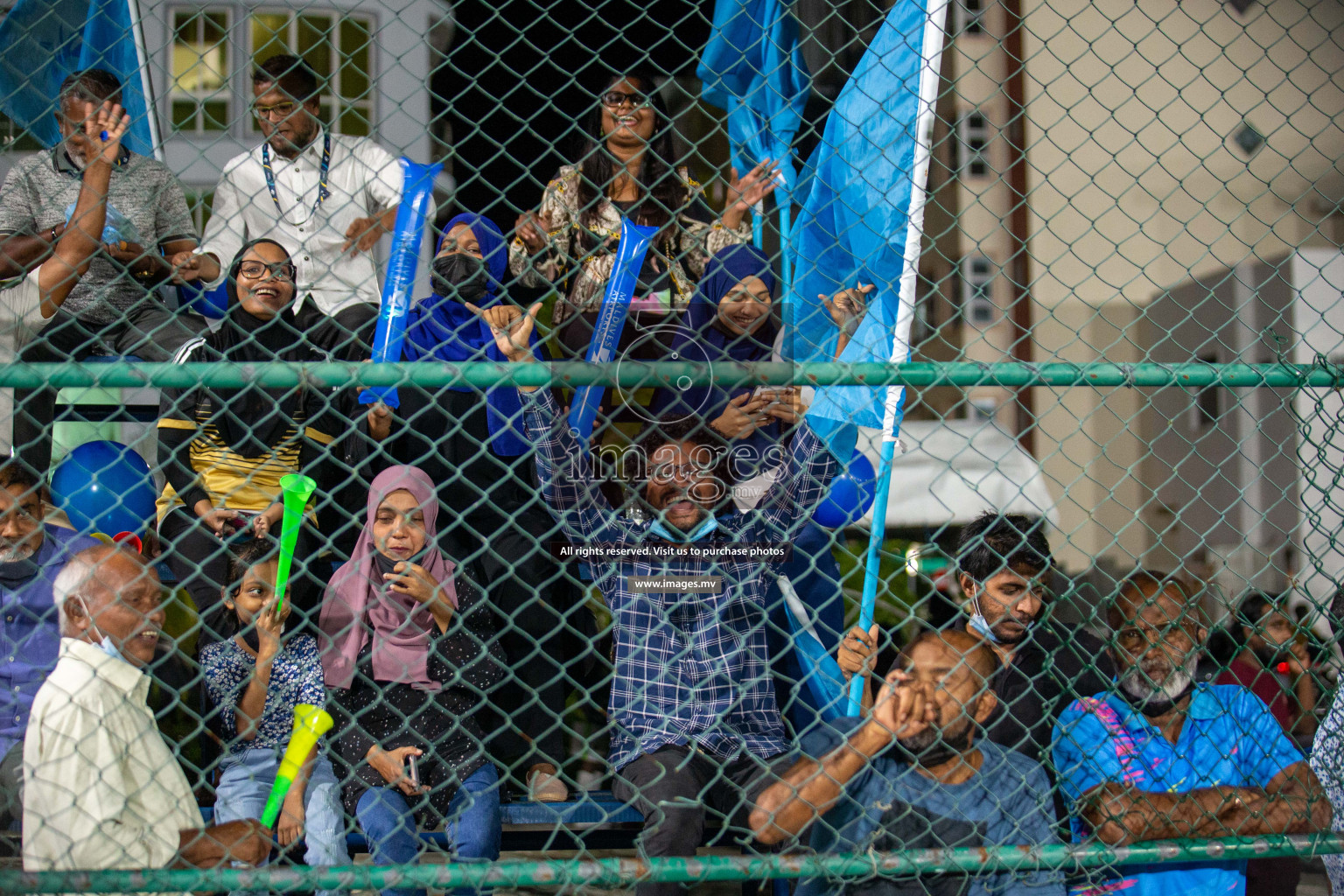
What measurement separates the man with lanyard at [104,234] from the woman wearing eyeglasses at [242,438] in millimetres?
291

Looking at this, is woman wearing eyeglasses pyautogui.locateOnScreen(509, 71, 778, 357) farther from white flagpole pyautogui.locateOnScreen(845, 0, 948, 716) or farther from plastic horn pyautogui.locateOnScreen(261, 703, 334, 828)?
plastic horn pyautogui.locateOnScreen(261, 703, 334, 828)

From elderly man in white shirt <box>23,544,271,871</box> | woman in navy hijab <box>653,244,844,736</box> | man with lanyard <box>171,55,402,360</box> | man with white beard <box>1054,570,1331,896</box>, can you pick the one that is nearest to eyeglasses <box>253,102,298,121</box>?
man with lanyard <box>171,55,402,360</box>

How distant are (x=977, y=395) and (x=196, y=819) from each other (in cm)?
1133

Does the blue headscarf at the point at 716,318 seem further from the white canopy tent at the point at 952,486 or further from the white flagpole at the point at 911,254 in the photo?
the white canopy tent at the point at 952,486

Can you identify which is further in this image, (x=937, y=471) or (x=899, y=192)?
(x=937, y=471)

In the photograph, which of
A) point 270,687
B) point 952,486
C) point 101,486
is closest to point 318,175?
point 101,486

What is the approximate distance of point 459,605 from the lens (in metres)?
3.54

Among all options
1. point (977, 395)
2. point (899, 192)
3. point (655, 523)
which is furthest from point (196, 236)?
point (977, 395)

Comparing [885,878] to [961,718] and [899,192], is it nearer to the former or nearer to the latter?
[961,718]

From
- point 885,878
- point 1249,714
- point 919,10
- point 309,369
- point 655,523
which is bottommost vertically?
point 885,878

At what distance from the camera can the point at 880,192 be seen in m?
3.24

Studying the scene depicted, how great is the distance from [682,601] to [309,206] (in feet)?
7.54

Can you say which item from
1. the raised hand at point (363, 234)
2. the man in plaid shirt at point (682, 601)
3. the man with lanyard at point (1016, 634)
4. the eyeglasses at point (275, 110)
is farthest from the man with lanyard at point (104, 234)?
the man with lanyard at point (1016, 634)

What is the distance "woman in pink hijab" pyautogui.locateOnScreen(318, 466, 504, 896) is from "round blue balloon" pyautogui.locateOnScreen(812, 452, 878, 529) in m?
1.18
